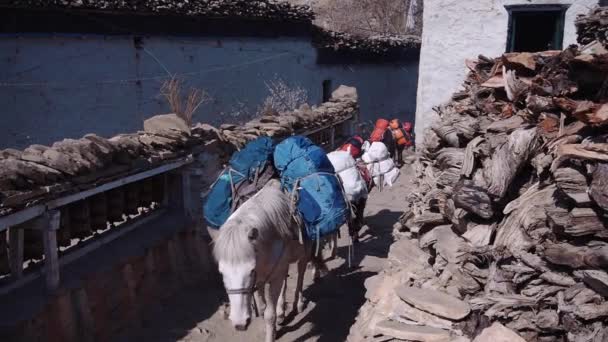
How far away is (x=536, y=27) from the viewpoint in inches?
380

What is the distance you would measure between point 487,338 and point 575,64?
5.74 ft

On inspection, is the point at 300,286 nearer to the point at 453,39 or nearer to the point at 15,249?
the point at 15,249

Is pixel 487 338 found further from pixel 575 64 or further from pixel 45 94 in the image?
pixel 45 94

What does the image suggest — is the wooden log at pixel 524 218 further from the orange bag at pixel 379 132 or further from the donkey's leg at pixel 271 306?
the orange bag at pixel 379 132

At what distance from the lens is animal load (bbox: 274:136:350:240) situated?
5.44 metres

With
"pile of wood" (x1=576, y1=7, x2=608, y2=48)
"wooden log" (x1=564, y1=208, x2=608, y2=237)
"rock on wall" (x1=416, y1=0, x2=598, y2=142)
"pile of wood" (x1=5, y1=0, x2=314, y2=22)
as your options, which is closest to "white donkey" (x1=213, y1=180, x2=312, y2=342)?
"wooden log" (x1=564, y1=208, x2=608, y2=237)

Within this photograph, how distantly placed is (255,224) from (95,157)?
1757 millimetres

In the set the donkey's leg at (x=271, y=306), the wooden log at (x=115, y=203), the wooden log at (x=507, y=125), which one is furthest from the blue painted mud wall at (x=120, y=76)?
the wooden log at (x=507, y=125)

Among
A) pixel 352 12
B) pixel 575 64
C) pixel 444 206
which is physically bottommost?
pixel 444 206

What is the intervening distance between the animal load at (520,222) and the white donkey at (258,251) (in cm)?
88

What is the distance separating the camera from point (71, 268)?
523cm

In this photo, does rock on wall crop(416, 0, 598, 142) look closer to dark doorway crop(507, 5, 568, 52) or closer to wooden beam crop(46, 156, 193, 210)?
dark doorway crop(507, 5, 568, 52)

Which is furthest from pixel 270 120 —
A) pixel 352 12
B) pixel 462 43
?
pixel 352 12

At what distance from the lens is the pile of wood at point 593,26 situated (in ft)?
13.5
